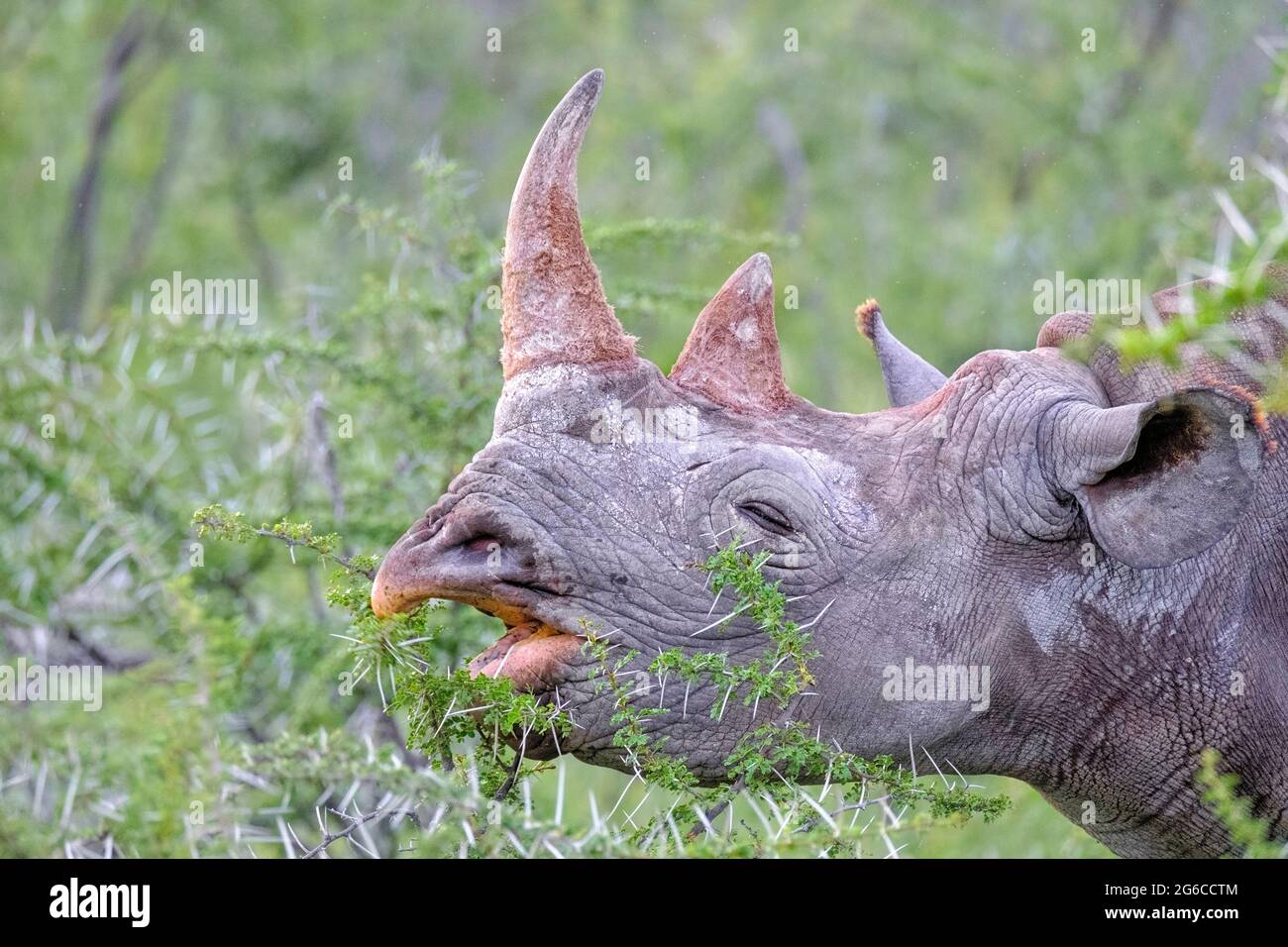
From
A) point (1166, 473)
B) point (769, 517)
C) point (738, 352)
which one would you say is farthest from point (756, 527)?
point (1166, 473)

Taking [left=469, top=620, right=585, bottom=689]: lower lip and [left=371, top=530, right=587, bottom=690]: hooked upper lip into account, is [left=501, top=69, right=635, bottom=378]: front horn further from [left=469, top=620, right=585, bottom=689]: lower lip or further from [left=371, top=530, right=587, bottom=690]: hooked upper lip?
[left=469, top=620, right=585, bottom=689]: lower lip

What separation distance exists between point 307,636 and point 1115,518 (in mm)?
3831

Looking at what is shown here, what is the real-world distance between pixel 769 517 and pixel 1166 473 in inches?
38.0

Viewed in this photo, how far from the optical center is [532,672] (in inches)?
158

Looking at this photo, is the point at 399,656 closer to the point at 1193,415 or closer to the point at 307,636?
the point at 1193,415

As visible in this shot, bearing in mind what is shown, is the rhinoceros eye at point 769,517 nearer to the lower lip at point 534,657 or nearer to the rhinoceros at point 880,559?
the rhinoceros at point 880,559

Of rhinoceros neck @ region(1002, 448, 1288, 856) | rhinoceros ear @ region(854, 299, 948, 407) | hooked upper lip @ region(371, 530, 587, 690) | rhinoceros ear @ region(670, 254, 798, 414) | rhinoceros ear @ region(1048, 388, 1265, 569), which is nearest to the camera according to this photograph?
rhinoceros ear @ region(1048, 388, 1265, 569)

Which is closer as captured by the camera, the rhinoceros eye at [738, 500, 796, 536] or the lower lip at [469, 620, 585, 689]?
the lower lip at [469, 620, 585, 689]

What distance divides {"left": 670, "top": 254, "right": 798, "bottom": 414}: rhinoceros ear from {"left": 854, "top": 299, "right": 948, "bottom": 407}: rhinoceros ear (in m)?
0.79

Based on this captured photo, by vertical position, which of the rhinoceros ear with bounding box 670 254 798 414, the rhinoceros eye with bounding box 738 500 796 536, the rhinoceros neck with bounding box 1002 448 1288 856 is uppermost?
the rhinoceros ear with bounding box 670 254 798 414

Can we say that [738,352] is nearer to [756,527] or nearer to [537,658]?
[756,527]

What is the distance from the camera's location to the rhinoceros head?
4.00 metres

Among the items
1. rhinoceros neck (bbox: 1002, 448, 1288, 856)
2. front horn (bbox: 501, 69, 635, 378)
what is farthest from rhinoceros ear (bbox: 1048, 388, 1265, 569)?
front horn (bbox: 501, 69, 635, 378)

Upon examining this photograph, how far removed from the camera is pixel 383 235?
652cm
